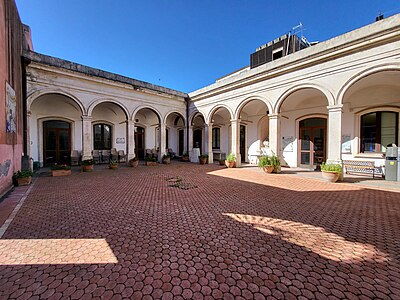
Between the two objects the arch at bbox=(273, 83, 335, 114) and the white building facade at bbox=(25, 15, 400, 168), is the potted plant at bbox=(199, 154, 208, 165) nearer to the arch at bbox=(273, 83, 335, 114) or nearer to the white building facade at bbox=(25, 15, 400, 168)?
the white building facade at bbox=(25, 15, 400, 168)

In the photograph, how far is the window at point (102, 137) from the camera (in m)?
13.3

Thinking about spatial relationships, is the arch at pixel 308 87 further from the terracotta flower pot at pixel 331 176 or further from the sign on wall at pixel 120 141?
the sign on wall at pixel 120 141

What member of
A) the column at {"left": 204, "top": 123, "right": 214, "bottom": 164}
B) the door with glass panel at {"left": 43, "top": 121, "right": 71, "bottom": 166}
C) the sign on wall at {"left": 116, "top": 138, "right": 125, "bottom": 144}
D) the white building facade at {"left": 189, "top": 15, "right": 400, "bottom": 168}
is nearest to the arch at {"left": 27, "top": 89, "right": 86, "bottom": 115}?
the door with glass panel at {"left": 43, "top": 121, "right": 71, "bottom": 166}

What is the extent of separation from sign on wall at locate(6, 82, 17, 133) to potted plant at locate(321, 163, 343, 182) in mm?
10668

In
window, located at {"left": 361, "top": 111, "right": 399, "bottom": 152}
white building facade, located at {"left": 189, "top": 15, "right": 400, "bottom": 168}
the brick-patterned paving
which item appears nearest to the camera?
the brick-patterned paving

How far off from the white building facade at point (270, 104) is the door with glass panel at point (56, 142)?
0.05m

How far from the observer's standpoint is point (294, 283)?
1930 millimetres

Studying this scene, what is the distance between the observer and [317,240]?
2.83 meters

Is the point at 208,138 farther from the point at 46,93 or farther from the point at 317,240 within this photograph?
the point at 317,240

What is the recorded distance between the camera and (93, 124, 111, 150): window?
13.3 meters

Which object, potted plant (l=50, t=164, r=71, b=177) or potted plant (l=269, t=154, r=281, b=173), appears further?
potted plant (l=269, t=154, r=281, b=173)

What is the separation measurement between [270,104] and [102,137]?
11.5 metres

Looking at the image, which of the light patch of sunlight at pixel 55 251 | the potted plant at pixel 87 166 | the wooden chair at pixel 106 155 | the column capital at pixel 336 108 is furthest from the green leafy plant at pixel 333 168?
the wooden chair at pixel 106 155

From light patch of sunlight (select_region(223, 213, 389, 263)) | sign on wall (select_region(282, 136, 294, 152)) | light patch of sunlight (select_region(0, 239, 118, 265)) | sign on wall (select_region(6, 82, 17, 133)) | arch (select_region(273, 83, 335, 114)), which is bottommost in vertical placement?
light patch of sunlight (select_region(223, 213, 389, 263))
